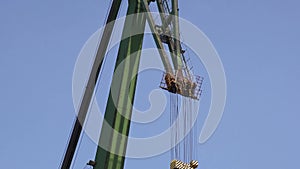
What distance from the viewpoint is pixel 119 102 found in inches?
527

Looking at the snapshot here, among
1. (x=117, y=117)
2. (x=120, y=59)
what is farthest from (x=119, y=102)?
(x=120, y=59)

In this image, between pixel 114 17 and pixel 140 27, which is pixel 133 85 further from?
pixel 114 17

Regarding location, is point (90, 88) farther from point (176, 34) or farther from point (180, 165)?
point (180, 165)

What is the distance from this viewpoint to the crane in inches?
507

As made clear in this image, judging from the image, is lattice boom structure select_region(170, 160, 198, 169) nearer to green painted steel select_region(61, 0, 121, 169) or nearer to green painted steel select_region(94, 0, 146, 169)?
green painted steel select_region(94, 0, 146, 169)

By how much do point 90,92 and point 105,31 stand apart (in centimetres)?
205

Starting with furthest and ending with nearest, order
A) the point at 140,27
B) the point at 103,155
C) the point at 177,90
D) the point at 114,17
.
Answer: the point at 114,17, the point at 140,27, the point at 177,90, the point at 103,155

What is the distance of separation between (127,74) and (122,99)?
79 centimetres

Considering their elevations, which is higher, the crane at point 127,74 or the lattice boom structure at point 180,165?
the crane at point 127,74

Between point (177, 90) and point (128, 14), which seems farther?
point (128, 14)

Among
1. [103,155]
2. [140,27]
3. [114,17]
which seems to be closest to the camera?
[103,155]

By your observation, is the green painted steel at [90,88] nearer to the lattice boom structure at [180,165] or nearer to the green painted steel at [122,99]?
the green painted steel at [122,99]

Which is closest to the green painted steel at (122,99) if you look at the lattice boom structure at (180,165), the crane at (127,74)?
the crane at (127,74)

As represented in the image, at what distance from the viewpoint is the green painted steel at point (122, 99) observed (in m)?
12.7
